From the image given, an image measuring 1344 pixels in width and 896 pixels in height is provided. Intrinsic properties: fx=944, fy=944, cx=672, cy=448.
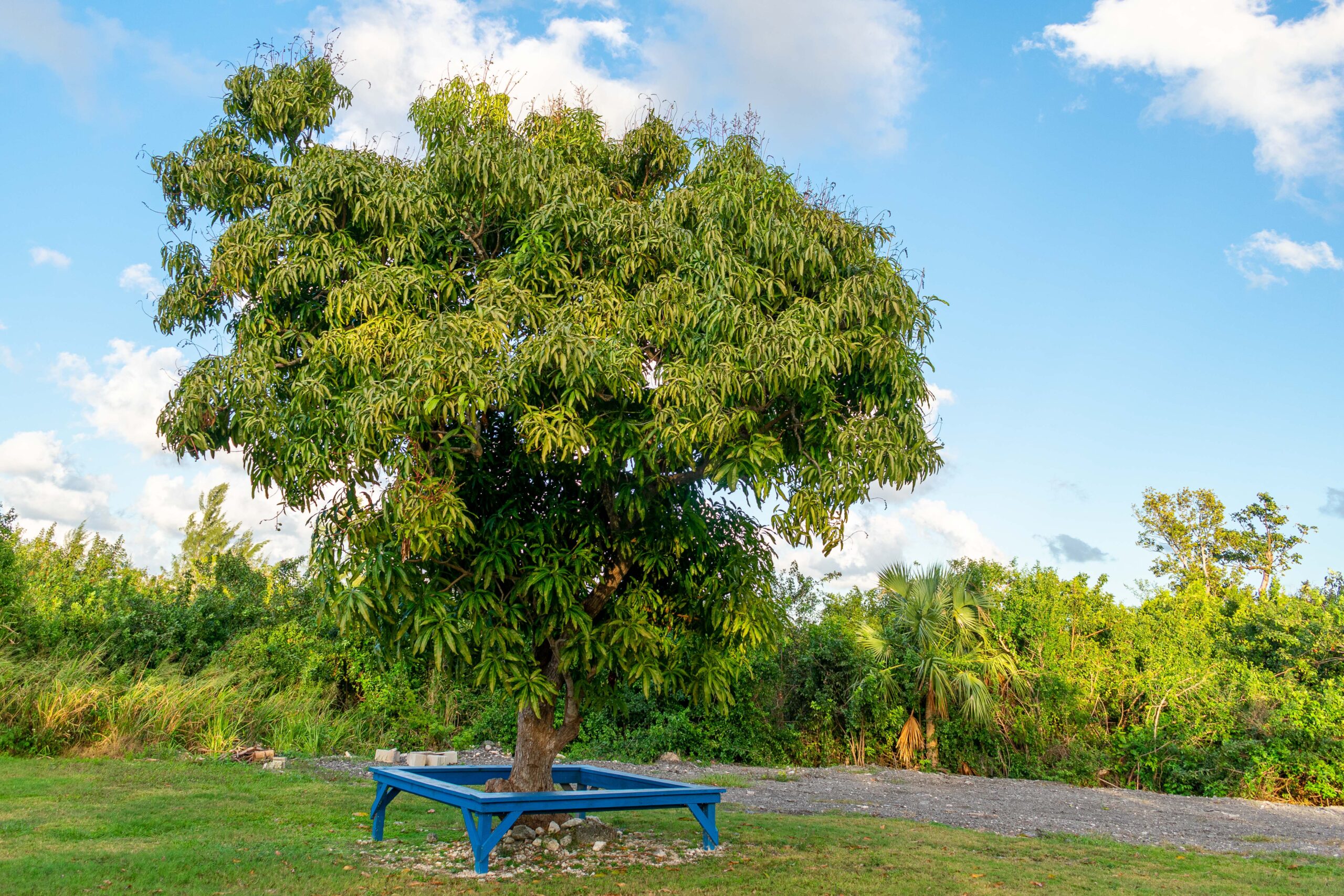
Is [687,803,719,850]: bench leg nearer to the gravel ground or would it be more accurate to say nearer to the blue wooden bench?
the blue wooden bench

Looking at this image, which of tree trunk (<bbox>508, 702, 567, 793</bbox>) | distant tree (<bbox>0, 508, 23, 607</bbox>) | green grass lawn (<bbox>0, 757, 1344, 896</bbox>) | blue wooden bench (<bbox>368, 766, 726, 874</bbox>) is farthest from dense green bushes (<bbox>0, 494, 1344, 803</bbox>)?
tree trunk (<bbox>508, 702, 567, 793</bbox>)

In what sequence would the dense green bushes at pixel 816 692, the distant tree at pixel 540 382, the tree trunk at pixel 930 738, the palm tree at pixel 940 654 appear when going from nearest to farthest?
the distant tree at pixel 540 382
the dense green bushes at pixel 816 692
the palm tree at pixel 940 654
the tree trunk at pixel 930 738

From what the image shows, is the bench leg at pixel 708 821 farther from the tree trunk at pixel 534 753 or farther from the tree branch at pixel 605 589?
the tree branch at pixel 605 589

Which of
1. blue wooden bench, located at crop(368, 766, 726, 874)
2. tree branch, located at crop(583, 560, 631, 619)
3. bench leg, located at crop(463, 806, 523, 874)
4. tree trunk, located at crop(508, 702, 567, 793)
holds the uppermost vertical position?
tree branch, located at crop(583, 560, 631, 619)

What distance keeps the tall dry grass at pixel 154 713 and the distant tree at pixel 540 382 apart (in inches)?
247

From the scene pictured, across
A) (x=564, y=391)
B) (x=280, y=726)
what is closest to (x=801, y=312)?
(x=564, y=391)

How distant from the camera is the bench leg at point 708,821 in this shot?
7.16 metres

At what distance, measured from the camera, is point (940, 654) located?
1395 centimetres

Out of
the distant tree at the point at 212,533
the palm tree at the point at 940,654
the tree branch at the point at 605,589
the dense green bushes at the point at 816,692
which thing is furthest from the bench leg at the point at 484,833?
the distant tree at the point at 212,533

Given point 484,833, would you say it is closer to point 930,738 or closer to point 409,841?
point 409,841

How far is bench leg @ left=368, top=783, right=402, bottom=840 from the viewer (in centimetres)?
723

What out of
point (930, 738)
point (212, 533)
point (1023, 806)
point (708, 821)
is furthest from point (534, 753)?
point (212, 533)

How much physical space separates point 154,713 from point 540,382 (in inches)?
357

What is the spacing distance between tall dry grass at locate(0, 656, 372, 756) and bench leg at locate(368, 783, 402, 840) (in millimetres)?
5356
